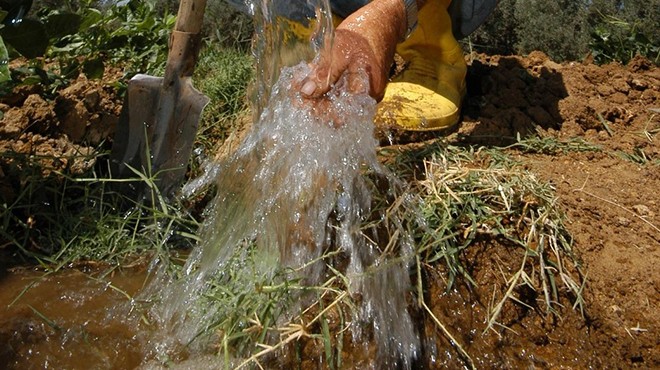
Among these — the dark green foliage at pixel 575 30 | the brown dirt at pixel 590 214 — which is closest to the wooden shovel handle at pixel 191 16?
the brown dirt at pixel 590 214

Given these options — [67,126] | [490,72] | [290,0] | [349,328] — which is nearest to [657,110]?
[490,72]

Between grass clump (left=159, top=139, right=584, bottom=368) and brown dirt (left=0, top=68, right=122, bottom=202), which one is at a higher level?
brown dirt (left=0, top=68, right=122, bottom=202)

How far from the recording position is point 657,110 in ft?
9.71

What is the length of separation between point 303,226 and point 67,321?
2.21 feet

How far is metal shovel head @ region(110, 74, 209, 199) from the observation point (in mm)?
2412

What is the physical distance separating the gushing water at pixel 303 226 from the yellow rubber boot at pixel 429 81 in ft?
2.17

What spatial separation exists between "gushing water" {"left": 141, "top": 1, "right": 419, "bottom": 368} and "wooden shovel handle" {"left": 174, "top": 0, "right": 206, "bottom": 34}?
0.45 m

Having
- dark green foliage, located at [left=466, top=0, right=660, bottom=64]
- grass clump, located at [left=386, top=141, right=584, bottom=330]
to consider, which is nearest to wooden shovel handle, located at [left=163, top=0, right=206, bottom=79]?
grass clump, located at [left=386, top=141, right=584, bottom=330]

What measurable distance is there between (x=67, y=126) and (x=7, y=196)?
379 mm

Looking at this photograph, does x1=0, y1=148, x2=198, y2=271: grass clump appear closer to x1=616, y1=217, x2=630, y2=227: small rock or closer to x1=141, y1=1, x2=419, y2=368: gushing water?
x1=141, y1=1, x2=419, y2=368: gushing water

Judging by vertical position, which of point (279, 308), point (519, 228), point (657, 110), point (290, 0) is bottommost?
point (657, 110)

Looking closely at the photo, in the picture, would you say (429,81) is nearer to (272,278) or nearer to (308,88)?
(308,88)

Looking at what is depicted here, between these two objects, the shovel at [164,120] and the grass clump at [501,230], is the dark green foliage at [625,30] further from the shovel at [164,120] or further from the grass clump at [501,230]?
the shovel at [164,120]

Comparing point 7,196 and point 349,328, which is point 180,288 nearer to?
point 349,328
